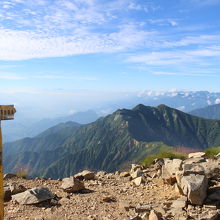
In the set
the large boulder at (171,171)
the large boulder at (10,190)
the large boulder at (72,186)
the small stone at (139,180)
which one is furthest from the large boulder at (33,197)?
the large boulder at (171,171)

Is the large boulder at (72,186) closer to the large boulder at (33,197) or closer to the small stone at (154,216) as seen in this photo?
the large boulder at (33,197)

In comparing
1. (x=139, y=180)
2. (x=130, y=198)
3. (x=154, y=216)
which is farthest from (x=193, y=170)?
(x=154, y=216)

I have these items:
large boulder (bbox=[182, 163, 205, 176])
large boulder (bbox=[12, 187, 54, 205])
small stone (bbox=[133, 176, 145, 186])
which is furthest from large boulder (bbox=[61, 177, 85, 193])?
large boulder (bbox=[182, 163, 205, 176])

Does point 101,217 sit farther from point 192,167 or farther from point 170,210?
point 192,167

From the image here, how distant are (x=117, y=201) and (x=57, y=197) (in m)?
3.59

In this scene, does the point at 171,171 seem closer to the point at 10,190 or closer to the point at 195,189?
the point at 195,189

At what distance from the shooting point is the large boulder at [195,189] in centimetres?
1593

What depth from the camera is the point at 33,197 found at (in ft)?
55.3

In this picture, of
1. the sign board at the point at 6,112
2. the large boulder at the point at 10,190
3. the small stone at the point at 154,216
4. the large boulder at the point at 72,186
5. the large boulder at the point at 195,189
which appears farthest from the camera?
the large boulder at the point at 72,186

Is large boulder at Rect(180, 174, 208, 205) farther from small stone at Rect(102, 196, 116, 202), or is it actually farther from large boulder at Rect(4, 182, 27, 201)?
large boulder at Rect(4, 182, 27, 201)

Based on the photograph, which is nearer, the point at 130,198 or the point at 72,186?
the point at 130,198

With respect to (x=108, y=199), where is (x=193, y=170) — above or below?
above

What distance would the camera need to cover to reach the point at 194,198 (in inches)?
629

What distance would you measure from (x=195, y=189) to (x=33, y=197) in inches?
341
